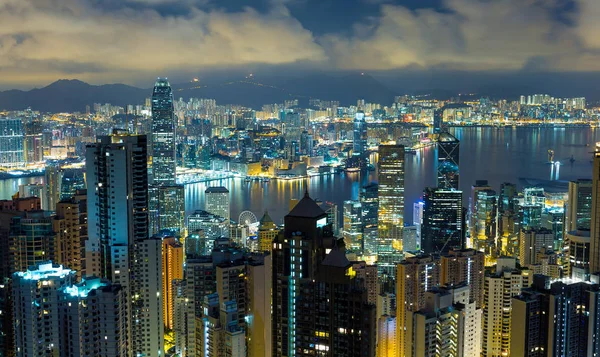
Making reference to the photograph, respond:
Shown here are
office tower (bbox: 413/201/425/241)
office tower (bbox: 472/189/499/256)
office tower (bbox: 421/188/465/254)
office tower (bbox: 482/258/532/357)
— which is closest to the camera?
office tower (bbox: 482/258/532/357)

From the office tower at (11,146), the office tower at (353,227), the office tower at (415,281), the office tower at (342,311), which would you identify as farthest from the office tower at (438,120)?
the office tower at (342,311)

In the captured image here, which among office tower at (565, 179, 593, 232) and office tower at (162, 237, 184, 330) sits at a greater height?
office tower at (565, 179, 593, 232)

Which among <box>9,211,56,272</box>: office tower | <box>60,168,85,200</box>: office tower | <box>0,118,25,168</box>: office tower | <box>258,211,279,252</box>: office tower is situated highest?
<box>0,118,25,168</box>: office tower

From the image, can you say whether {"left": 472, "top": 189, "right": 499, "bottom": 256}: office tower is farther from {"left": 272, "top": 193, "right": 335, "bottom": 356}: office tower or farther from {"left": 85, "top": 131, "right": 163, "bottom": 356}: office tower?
{"left": 272, "top": 193, "right": 335, "bottom": 356}: office tower

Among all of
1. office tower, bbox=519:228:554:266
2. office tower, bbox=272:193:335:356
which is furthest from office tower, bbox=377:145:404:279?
office tower, bbox=272:193:335:356

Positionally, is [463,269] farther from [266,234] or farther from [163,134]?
[163,134]

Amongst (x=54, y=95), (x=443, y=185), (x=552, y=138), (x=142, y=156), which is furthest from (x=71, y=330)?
(x=552, y=138)
